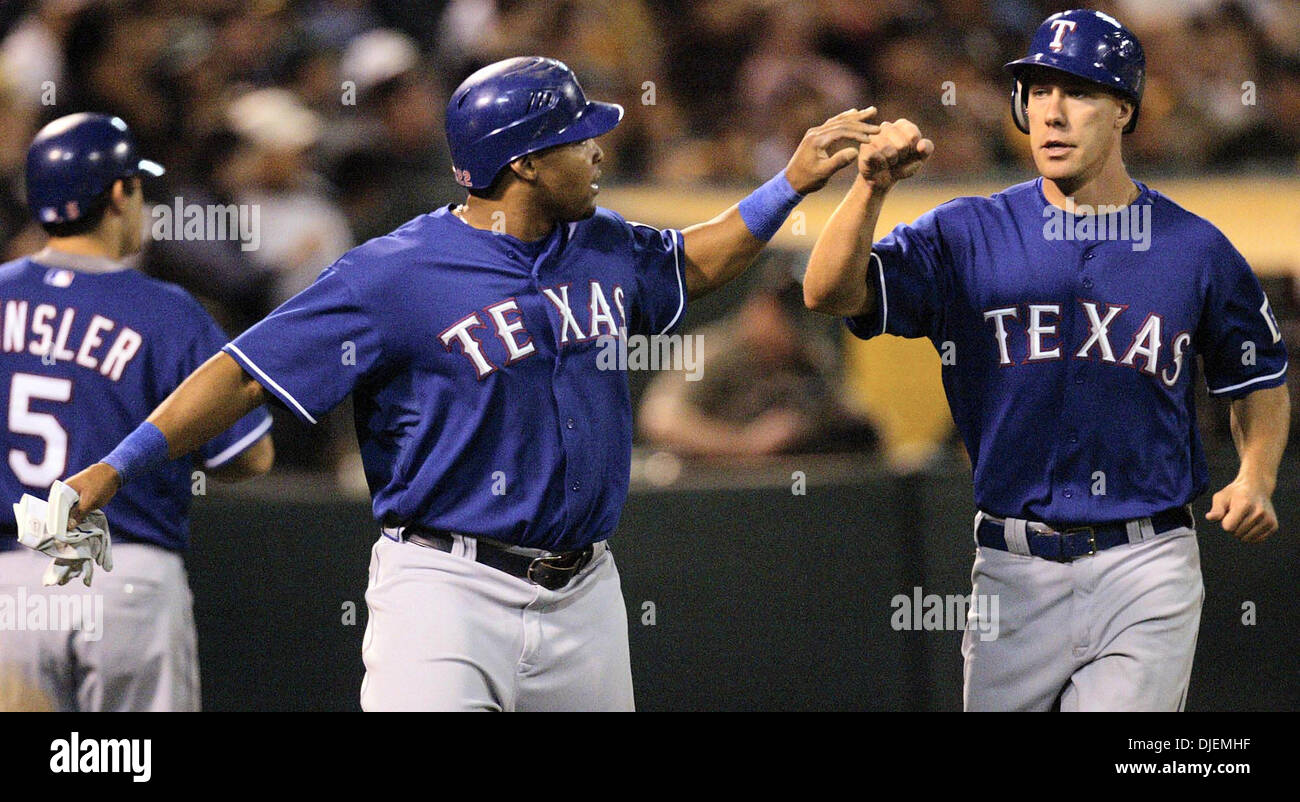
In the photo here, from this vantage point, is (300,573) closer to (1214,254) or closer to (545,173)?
(545,173)

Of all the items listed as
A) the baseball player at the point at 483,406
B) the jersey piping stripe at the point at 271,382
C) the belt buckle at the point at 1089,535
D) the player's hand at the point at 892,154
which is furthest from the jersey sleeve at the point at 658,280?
the belt buckle at the point at 1089,535

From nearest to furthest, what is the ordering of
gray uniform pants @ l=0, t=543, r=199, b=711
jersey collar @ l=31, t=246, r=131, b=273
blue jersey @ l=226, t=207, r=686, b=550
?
blue jersey @ l=226, t=207, r=686, b=550 → gray uniform pants @ l=0, t=543, r=199, b=711 → jersey collar @ l=31, t=246, r=131, b=273

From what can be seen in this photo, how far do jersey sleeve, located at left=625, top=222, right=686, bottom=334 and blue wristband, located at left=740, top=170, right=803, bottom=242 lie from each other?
0.19 m

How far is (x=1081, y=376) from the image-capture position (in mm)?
3572

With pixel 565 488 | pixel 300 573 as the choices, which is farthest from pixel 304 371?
pixel 300 573

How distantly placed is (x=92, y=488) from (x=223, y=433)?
1009 millimetres

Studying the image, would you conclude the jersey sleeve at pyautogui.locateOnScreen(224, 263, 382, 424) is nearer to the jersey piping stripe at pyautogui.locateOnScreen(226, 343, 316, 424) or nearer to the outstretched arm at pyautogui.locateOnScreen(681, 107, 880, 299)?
the jersey piping stripe at pyautogui.locateOnScreen(226, 343, 316, 424)

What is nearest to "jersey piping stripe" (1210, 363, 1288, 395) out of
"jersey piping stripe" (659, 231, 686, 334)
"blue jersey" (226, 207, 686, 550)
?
"jersey piping stripe" (659, 231, 686, 334)

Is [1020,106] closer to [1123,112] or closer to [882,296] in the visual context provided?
[1123,112]

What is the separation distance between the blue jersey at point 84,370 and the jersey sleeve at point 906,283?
1907 mm

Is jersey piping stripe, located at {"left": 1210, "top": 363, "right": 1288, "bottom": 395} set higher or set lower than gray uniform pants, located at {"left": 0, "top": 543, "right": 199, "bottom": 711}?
higher

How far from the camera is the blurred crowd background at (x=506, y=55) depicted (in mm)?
7051

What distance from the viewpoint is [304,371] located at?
3395 mm

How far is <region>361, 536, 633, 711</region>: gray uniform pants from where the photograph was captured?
11.0 feet
